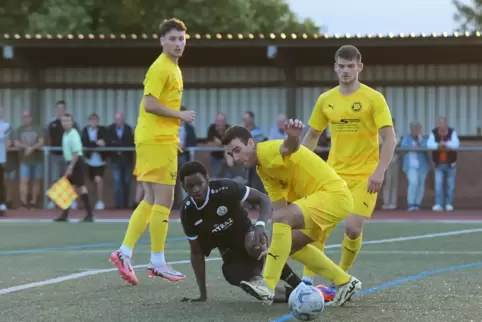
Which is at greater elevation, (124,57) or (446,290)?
(124,57)

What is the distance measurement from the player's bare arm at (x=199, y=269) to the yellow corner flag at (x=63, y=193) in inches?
398

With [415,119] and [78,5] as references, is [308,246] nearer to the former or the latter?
[415,119]

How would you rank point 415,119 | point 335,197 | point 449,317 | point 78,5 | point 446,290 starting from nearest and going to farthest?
point 449,317
point 335,197
point 446,290
point 415,119
point 78,5

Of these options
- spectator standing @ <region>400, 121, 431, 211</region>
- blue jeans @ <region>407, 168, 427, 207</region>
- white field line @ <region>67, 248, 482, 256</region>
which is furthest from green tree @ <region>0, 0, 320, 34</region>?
white field line @ <region>67, 248, 482, 256</region>

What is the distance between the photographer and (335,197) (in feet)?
25.8

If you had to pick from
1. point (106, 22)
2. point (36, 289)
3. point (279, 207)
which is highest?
point (106, 22)

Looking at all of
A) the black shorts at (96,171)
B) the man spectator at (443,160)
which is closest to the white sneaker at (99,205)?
the black shorts at (96,171)

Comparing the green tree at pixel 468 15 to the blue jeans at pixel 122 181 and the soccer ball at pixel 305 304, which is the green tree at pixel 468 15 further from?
the soccer ball at pixel 305 304

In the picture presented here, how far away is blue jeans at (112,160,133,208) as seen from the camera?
70.5 feet

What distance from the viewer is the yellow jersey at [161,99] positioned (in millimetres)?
9689

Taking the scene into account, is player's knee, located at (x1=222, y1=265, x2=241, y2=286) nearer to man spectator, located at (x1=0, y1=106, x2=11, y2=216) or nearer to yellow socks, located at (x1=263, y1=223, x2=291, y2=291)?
yellow socks, located at (x1=263, y1=223, x2=291, y2=291)

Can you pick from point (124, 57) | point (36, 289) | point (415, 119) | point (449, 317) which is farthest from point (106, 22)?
point (449, 317)

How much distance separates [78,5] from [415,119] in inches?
601

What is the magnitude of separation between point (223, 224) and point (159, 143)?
5.24 ft
